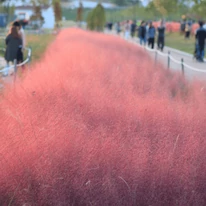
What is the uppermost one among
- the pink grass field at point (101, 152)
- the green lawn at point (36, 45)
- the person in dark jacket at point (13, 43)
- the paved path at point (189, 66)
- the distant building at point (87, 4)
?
the pink grass field at point (101, 152)

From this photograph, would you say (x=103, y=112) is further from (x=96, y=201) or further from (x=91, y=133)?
(x=96, y=201)

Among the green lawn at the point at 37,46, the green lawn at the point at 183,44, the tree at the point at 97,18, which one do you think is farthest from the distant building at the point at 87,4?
the green lawn at the point at 37,46

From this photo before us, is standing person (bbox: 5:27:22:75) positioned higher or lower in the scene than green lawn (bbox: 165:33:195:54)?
higher

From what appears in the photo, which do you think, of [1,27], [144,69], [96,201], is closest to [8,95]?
[96,201]

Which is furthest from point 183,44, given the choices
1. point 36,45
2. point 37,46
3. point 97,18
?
point 37,46

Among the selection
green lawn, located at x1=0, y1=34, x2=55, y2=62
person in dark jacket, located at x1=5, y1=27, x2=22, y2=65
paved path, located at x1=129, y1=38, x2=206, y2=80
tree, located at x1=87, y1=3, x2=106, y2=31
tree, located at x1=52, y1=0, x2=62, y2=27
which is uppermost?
person in dark jacket, located at x1=5, y1=27, x2=22, y2=65

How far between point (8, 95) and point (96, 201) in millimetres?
2834

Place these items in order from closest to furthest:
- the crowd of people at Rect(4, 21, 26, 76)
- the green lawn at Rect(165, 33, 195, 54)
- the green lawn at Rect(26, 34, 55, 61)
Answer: the crowd of people at Rect(4, 21, 26, 76) → the green lawn at Rect(26, 34, 55, 61) → the green lawn at Rect(165, 33, 195, 54)

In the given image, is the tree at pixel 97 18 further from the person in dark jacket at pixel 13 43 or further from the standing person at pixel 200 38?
the person in dark jacket at pixel 13 43

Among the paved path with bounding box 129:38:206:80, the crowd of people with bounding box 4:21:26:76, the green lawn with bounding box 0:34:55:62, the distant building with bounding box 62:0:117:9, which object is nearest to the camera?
the paved path with bounding box 129:38:206:80

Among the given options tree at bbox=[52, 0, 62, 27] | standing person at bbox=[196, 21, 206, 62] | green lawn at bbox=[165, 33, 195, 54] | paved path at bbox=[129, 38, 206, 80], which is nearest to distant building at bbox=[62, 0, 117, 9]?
tree at bbox=[52, 0, 62, 27]

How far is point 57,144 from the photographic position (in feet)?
16.1

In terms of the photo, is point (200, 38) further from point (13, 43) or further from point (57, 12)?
point (57, 12)

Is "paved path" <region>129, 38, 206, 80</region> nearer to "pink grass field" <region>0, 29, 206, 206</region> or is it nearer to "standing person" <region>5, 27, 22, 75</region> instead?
"pink grass field" <region>0, 29, 206, 206</region>
